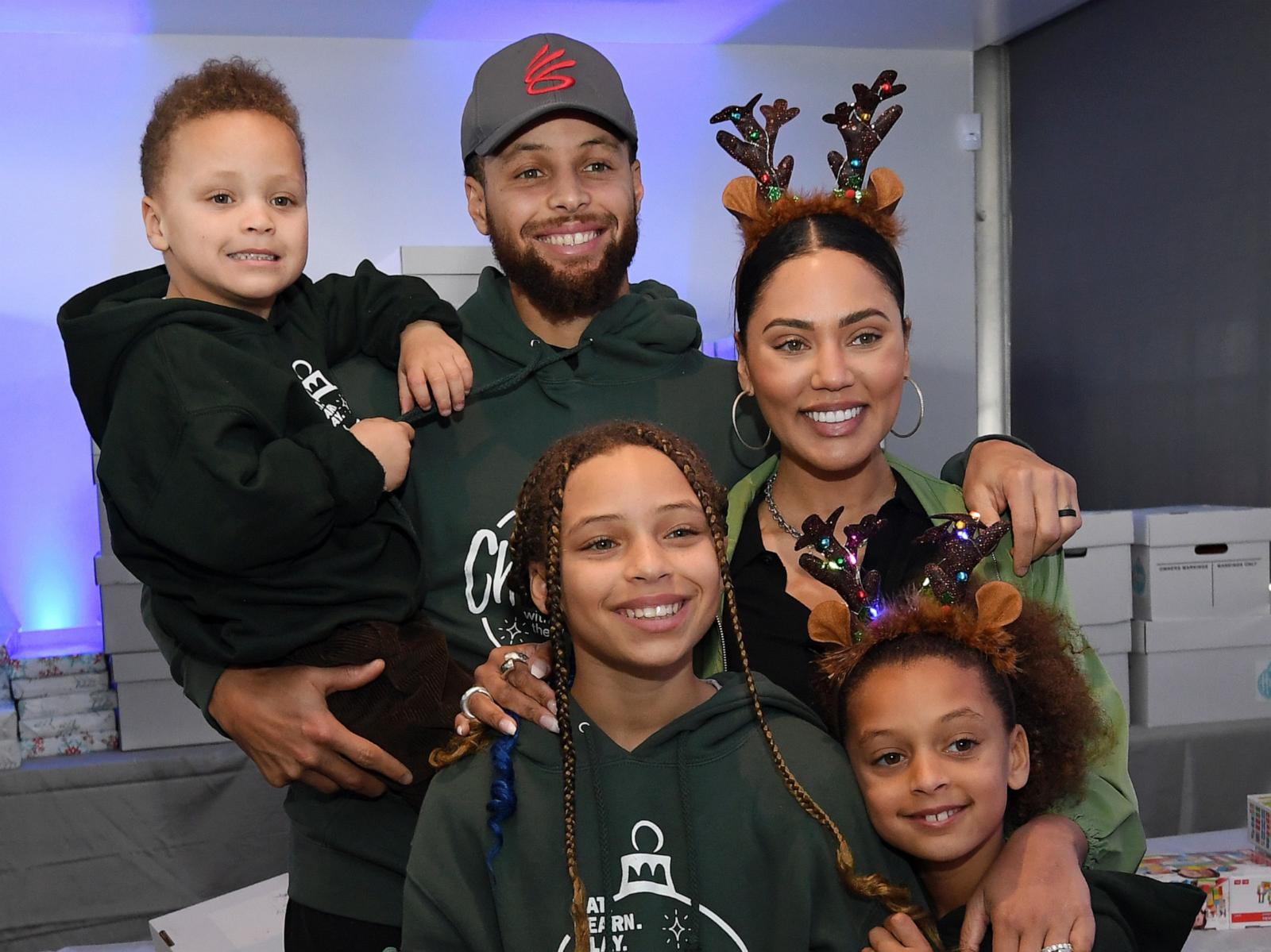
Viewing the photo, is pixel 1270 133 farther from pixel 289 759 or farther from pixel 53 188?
pixel 53 188

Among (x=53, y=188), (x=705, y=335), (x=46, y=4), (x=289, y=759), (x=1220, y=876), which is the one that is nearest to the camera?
(x=289, y=759)

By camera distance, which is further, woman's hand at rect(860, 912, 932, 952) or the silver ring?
the silver ring

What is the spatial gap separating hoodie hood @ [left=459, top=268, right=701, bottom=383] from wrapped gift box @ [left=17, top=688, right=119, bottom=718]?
1923 mm

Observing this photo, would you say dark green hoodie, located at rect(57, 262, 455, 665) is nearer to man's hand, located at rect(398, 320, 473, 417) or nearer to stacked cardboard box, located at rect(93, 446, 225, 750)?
man's hand, located at rect(398, 320, 473, 417)

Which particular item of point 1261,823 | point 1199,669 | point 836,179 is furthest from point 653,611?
point 1199,669

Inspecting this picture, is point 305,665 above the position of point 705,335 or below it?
below

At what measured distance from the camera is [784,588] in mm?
1613

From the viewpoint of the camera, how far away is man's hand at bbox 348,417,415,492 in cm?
161

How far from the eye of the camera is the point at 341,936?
1.63 meters

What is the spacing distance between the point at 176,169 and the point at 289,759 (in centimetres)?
80

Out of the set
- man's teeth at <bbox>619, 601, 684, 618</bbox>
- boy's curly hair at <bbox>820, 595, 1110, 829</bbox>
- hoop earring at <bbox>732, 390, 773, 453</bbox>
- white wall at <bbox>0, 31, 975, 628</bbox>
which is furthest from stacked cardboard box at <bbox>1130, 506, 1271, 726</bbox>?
man's teeth at <bbox>619, 601, 684, 618</bbox>

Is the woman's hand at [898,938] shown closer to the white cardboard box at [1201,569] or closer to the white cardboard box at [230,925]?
the white cardboard box at [230,925]

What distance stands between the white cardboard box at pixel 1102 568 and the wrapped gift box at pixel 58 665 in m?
2.60

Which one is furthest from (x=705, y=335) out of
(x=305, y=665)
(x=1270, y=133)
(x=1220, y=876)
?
(x=305, y=665)
